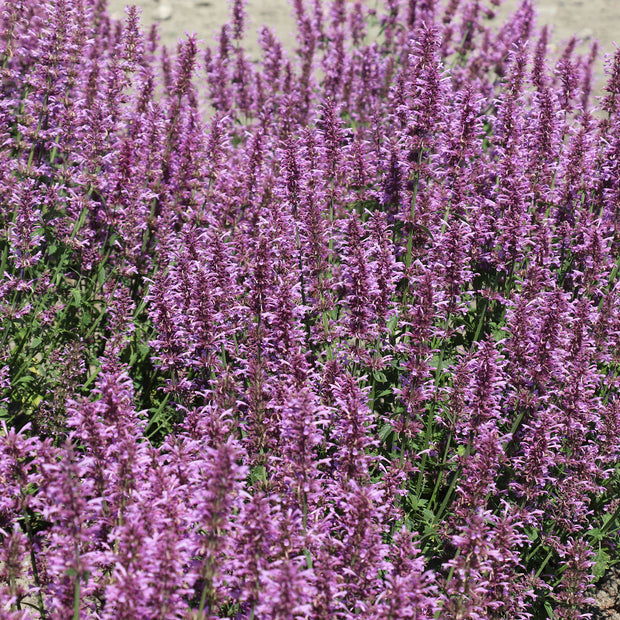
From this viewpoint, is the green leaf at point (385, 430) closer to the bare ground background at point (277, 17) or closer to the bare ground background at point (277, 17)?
the bare ground background at point (277, 17)

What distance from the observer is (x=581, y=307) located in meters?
5.72

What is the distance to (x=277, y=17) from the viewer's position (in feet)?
69.5

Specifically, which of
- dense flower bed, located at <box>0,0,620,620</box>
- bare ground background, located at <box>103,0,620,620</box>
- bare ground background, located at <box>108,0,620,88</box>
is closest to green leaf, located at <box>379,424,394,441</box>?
dense flower bed, located at <box>0,0,620,620</box>

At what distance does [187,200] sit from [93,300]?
1561mm

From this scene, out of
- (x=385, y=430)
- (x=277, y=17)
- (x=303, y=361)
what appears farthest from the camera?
(x=277, y=17)

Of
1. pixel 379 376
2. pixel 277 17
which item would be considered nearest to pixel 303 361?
pixel 379 376

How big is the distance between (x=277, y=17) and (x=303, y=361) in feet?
59.8

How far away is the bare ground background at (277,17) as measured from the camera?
1962 cm

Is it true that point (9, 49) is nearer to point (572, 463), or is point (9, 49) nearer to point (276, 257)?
point (276, 257)

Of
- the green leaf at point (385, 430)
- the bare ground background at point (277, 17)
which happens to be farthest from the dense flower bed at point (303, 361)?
the bare ground background at point (277, 17)

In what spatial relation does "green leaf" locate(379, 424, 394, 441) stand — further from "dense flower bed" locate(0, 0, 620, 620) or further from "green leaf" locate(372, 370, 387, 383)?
"green leaf" locate(372, 370, 387, 383)

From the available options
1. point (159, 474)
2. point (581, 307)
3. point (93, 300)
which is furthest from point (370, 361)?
point (93, 300)

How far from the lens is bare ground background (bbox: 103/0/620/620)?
19625mm

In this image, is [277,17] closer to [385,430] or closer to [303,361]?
[385,430]
